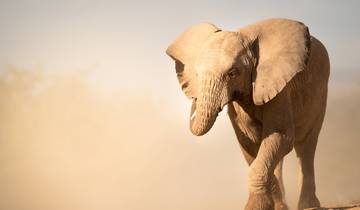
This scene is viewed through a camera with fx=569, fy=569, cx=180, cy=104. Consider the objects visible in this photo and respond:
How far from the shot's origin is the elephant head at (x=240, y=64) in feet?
19.6

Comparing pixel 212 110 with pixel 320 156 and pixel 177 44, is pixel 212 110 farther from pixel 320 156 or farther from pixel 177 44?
pixel 320 156

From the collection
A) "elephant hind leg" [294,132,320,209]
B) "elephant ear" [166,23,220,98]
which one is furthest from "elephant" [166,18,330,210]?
"elephant hind leg" [294,132,320,209]

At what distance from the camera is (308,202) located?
835cm

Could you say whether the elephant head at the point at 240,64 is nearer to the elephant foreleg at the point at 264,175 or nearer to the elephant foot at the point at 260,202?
the elephant foreleg at the point at 264,175

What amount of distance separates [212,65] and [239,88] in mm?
426

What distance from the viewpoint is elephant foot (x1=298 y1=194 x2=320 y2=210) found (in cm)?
830

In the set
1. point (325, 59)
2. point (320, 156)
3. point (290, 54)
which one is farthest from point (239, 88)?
point (320, 156)

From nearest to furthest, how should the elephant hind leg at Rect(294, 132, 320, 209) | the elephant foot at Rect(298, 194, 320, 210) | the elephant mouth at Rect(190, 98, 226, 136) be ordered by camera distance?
1. the elephant mouth at Rect(190, 98, 226, 136)
2. the elephant foot at Rect(298, 194, 320, 210)
3. the elephant hind leg at Rect(294, 132, 320, 209)

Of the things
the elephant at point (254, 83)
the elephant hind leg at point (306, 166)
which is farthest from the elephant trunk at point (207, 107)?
the elephant hind leg at point (306, 166)

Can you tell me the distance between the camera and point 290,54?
20.9 ft

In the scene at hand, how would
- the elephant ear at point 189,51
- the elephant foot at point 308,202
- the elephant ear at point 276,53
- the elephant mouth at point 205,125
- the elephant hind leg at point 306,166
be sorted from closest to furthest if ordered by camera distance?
1. the elephant mouth at point 205,125
2. the elephant ear at point 276,53
3. the elephant ear at point 189,51
4. the elephant foot at point 308,202
5. the elephant hind leg at point 306,166

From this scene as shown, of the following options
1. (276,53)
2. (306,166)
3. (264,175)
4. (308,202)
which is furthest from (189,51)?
(308,202)

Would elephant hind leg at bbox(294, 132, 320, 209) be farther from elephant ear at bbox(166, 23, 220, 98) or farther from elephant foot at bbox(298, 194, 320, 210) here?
elephant ear at bbox(166, 23, 220, 98)

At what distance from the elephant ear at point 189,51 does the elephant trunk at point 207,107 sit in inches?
23.5
